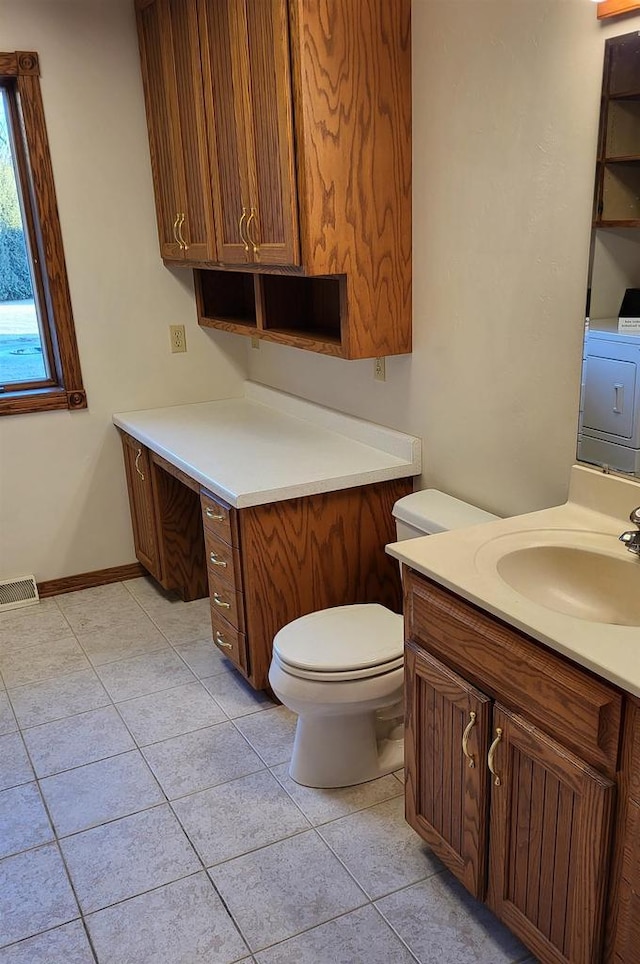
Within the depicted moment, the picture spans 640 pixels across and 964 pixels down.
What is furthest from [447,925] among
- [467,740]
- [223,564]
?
[223,564]

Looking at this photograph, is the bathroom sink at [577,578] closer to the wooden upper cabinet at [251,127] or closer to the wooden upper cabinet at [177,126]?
the wooden upper cabinet at [251,127]

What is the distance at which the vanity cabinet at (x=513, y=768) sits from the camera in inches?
51.8

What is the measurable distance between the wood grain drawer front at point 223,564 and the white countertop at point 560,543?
0.84m

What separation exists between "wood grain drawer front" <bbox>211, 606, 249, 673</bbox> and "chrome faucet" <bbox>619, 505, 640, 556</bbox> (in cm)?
130

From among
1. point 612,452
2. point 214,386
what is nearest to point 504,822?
point 612,452

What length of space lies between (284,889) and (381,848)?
26cm

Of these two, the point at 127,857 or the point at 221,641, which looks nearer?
the point at 127,857

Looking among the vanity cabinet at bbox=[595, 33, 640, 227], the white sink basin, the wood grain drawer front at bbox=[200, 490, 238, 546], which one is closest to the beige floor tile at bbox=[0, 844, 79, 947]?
the wood grain drawer front at bbox=[200, 490, 238, 546]

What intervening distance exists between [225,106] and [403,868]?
7.49 feet

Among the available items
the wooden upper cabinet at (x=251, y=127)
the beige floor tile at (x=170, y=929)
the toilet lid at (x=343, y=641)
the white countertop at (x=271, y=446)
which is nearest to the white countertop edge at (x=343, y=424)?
the white countertop at (x=271, y=446)

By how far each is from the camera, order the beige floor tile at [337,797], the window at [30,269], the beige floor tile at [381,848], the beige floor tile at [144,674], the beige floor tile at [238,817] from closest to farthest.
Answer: the beige floor tile at [381,848] < the beige floor tile at [238,817] < the beige floor tile at [337,797] < the beige floor tile at [144,674] < the window at [30,269]

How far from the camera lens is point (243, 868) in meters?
1.94

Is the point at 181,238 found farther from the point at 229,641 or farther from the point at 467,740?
the point at 467,740

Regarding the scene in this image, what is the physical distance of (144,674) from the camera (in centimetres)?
285
